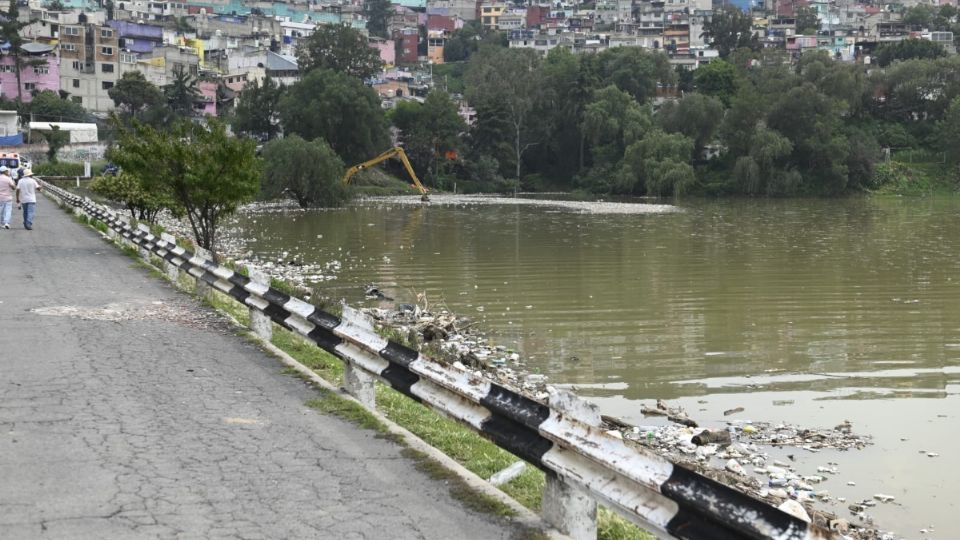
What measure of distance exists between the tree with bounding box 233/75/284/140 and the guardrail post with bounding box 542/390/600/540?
311ft

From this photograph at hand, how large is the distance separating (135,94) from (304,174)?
42.9 m

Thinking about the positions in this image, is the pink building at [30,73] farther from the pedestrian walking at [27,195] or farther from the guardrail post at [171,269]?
the guardrail post at [171,269]

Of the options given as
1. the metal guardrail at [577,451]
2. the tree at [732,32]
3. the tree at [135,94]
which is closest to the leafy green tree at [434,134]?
the tree at [135,94]

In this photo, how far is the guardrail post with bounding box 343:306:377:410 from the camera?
9.57 m

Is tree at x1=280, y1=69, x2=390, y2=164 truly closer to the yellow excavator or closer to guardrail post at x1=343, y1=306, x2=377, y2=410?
the yellow excavator

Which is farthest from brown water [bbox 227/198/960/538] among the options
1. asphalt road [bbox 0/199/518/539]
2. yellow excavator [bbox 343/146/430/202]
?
yellow excavator [bbox 343/146/430/202]

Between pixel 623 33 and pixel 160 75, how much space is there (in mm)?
84698

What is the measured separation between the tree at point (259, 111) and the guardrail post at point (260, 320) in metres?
86.8

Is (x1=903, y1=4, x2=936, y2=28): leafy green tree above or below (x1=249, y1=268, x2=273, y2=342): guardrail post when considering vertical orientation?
above

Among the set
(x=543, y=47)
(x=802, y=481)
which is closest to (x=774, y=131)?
(x=802, y=481)

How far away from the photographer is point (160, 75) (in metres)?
124

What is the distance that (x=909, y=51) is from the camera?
122688 mm

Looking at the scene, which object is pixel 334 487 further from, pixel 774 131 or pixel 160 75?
pixel 160 75

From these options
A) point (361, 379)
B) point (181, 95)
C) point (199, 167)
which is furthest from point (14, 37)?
Result: point (361, 379)
